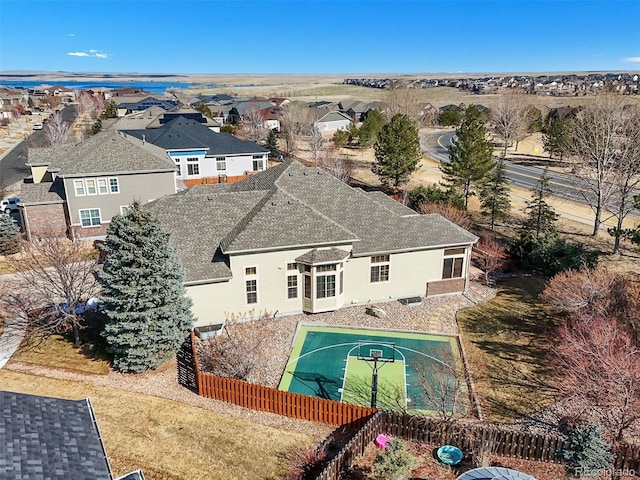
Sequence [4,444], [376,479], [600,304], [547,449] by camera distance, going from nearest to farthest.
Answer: [4,444], [376,479], [547,449], [600,304]

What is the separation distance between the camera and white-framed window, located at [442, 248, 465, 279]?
2700cm

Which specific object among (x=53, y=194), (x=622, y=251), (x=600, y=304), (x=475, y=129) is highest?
(x=475, y=129)

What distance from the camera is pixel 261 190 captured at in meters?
28.4

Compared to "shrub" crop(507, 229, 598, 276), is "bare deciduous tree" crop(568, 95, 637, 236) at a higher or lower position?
higher

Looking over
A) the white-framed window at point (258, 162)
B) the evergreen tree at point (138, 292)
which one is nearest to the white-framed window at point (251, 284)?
the evergreen tree at point (138, 292)

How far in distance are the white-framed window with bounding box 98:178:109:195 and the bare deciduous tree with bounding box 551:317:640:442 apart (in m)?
32.1

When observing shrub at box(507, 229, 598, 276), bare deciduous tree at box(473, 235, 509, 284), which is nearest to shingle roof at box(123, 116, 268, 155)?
bare deciduous tree at box(473, 235, 509, 284)

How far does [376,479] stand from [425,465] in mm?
2037

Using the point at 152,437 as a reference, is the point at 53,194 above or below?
above

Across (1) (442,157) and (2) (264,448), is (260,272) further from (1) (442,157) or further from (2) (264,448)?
(1) (442,157)

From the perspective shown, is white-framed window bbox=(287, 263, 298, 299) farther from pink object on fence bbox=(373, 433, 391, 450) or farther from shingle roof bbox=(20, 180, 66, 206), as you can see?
shingle roof bbox=(20, 180, 66, 206)

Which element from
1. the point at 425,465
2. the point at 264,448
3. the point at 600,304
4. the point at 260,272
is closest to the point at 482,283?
the point at 600,304

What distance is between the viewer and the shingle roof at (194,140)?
2101 inches

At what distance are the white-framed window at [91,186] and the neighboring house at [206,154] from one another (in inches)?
679
